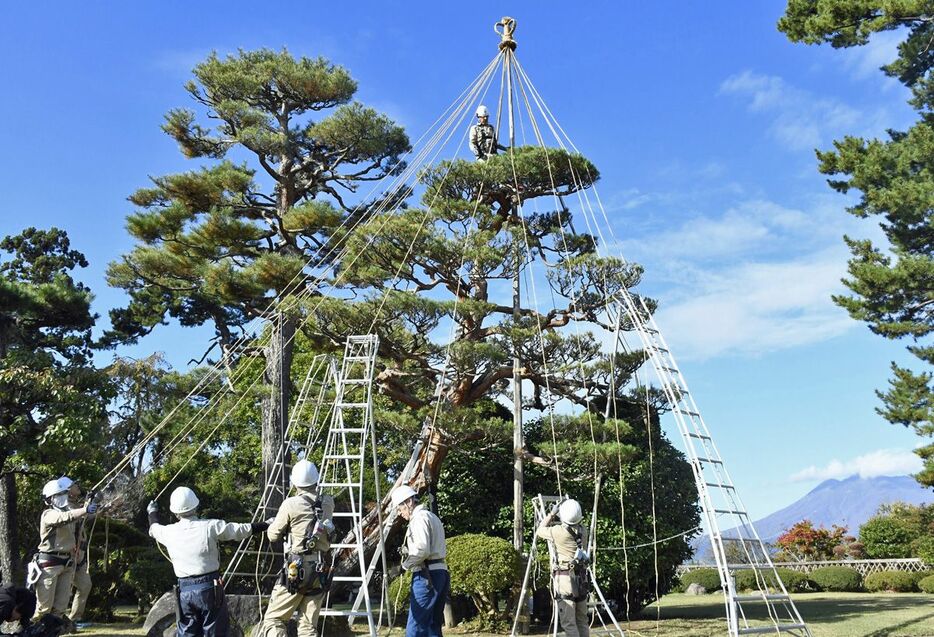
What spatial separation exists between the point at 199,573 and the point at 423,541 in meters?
1.76

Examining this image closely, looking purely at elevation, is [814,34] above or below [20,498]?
above

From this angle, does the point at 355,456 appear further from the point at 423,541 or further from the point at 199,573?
the point at 199,573

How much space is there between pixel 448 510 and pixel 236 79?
10.0 metres

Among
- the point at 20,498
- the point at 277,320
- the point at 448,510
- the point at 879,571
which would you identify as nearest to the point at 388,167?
the point at 277,320

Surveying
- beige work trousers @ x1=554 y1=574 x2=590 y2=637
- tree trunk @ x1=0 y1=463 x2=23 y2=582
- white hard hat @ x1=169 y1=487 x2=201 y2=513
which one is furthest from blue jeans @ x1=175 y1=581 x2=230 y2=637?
tree trunk @ x1=0 y1=463 x2=23 y2=582

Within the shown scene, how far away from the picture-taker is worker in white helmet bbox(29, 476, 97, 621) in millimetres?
8391

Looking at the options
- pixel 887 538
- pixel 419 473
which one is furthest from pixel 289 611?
pixel 887 538

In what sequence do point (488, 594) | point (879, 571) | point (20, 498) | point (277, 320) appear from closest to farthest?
point (488, 594) → point (277, 320) → point (20, 498) → point (879, 571)

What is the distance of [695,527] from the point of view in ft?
48.0

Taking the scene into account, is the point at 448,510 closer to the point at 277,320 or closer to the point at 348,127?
the point at 277,320

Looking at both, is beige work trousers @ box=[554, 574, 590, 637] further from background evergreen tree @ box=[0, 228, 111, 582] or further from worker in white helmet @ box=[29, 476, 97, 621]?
background evergreen tree @ box=[0, 228, 111, 582]

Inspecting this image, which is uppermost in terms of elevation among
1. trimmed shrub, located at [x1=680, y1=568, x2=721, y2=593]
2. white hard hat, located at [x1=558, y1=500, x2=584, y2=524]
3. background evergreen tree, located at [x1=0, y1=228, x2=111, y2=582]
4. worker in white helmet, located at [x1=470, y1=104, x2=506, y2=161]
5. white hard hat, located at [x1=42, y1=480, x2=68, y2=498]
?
worker in white helmet, located at [x1=470, y1=104, x2=506, y2=161]

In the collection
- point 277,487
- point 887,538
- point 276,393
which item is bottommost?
point 887,538

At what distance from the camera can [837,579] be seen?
2225 cm
